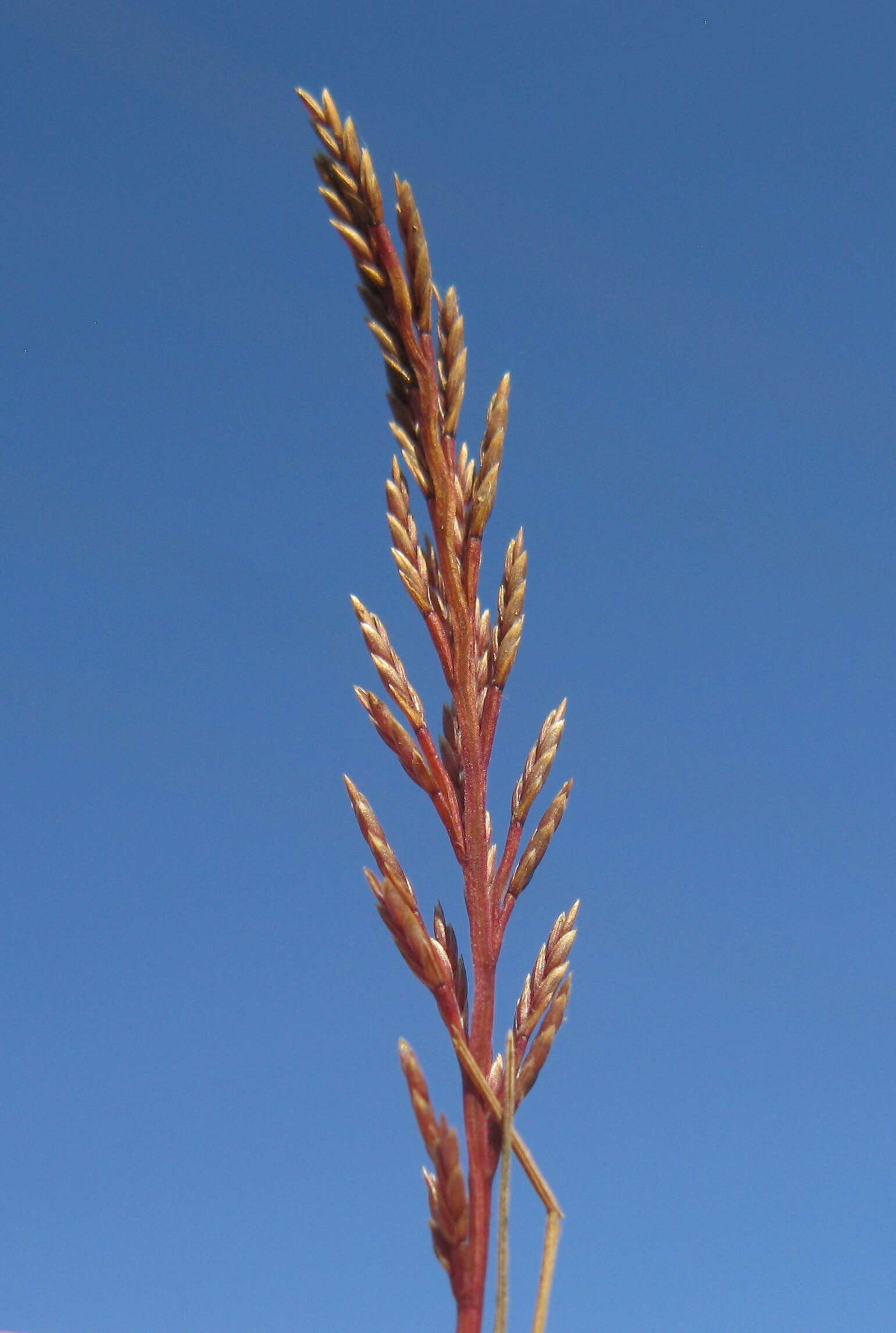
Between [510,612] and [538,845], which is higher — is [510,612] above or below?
above

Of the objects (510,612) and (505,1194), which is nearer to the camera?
(505,1194)

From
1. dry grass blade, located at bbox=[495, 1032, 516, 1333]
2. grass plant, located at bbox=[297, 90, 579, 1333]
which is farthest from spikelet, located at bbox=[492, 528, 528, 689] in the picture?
dry grass blade, located at bbox=[495, 1032, 516, 1333]

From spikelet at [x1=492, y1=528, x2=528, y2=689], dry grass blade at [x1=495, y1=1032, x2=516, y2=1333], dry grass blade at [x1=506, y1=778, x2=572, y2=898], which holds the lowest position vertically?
dry grass blade at [x1=495, y1=1032, x2=516, y2=1333]

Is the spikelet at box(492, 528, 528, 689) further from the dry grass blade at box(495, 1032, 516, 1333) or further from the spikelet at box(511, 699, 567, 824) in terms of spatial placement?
the dry grass blade at box(495, 1032, 516, 1333)

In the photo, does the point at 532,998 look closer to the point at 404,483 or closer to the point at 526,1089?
the point at 526,1089

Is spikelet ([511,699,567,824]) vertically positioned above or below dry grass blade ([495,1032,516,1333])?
above

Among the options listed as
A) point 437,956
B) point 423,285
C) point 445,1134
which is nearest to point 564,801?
point 437,956

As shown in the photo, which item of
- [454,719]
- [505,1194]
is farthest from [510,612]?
[505,1194]

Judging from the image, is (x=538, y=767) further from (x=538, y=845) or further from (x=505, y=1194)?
(x=505, y=1194)
